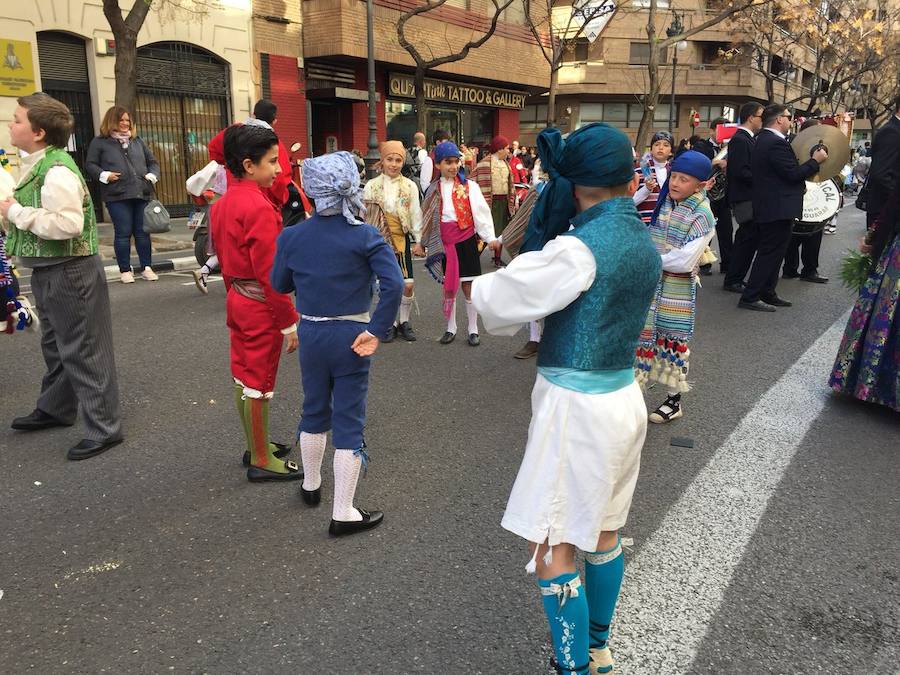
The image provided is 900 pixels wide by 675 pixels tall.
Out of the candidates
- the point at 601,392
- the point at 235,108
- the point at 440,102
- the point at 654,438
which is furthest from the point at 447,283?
the point at 440,102

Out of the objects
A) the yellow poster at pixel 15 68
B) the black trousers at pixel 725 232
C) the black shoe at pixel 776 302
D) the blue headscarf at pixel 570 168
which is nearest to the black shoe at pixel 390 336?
the black shoe at pixel 776 302

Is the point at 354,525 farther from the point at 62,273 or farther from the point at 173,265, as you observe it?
the point at 173,265

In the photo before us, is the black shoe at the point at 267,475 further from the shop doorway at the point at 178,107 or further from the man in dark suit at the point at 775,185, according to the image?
the shop doorway at the point at 178,107

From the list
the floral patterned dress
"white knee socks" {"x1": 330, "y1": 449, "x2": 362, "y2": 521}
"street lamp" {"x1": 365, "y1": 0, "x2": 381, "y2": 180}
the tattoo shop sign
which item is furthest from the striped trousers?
the tattoo shop sign

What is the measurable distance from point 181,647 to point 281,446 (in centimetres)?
173

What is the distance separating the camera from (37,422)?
4.55m

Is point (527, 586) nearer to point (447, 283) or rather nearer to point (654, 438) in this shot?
point (654, 438)

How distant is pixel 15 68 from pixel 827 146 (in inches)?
530

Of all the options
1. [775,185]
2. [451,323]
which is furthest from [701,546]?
[775,185]

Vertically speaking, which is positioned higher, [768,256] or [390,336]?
[768,256]

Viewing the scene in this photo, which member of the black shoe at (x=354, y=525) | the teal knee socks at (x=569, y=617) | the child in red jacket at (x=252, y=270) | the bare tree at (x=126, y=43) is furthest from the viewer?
the bare tree at (x=126, y=43)

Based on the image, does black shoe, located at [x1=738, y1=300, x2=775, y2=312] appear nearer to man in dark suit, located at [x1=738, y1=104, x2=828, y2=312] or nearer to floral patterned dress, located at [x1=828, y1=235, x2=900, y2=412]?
man in dark suit, located at [x1=738, y1=104, x2=828, y2=312]

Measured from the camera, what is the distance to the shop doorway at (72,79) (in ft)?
47.3

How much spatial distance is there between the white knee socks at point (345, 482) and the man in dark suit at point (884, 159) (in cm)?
549
